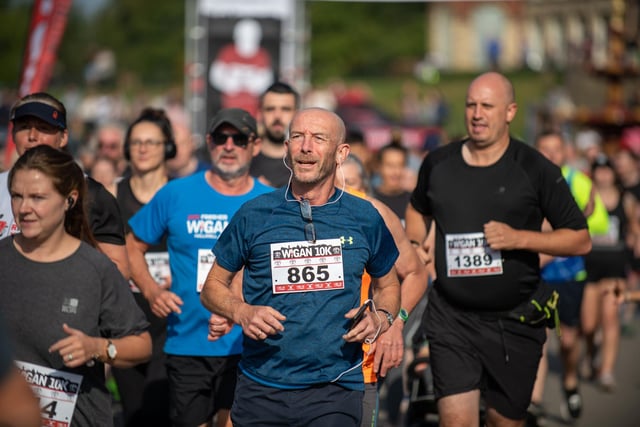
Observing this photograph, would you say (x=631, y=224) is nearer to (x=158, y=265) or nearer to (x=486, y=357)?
(x=486, y=357)

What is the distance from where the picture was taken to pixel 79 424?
494cm

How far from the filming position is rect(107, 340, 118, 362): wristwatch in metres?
4.81

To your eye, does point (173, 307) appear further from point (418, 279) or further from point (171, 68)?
point (171, 68)

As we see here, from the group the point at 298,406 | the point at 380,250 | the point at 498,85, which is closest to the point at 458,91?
the point at 498,85

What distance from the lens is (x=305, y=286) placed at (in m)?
5.15

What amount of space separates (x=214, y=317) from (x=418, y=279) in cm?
116

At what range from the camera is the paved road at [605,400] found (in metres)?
9.57

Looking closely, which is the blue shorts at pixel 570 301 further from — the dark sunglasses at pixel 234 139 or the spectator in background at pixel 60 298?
the spectator in background at pixel 60 298

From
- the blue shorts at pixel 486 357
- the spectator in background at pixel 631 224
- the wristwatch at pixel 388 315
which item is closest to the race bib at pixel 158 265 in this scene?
the blue shorts at pixel 486 357

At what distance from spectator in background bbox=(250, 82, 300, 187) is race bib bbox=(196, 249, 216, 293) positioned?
1.76 meters

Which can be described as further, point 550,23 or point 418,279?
point 550,23

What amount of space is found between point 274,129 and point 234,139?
6.26 ft

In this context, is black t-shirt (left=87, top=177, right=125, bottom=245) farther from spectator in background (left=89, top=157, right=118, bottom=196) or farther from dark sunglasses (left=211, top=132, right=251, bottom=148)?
spectator in background (left=89, top=157, right=118, bottom=196)

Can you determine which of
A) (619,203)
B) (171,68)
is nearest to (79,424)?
(619,203)
